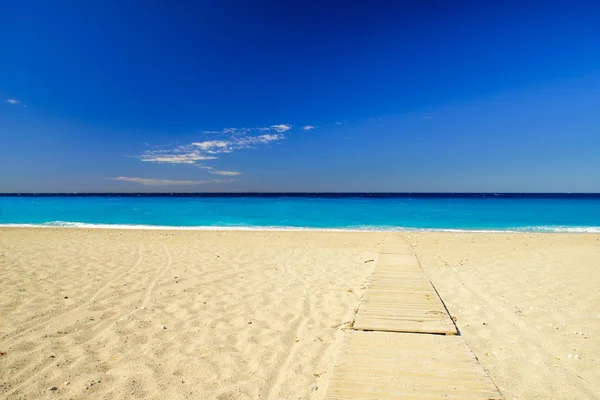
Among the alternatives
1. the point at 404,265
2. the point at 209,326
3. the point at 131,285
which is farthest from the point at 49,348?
the point at 404,265

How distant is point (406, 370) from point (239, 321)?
310 cm

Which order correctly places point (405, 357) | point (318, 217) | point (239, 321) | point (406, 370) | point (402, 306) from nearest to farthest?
1. point (406, 370)
2. point (405, 357)
3. point (402, 306)
4. point (239, 321)
5. point (318, 217)

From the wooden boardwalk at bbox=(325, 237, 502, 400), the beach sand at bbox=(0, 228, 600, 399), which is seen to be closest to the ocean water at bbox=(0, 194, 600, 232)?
the beach sand at bbox=(0, 228, 600, 399)

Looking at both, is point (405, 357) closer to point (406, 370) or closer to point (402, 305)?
point (406, 370)

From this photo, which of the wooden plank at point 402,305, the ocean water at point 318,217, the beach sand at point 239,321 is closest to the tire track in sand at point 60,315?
the beach sand at point 239,321

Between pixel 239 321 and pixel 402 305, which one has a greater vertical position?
pixel 402 305

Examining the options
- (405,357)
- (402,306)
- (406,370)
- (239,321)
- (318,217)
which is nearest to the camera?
(406,370)

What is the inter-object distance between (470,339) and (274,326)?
10.4ft

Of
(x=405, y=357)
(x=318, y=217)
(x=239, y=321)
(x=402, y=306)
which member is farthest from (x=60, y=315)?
(x=318, y=217)

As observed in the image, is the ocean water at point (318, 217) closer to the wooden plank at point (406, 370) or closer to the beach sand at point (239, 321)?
the beach sand at point (239, 321)

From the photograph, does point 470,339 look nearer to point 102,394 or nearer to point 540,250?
point 102,394

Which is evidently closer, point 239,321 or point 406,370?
point 406,370

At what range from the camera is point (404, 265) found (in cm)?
850

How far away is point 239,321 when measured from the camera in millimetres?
5527
